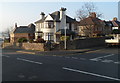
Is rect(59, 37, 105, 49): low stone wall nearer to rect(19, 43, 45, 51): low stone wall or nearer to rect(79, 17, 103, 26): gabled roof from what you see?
rect(19, 43, 45, 51): low stone wall

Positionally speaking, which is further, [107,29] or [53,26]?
[107,29]

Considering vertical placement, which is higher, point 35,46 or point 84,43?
point 84,43

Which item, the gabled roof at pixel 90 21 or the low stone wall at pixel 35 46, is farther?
the gabled roof at pixel 90 21

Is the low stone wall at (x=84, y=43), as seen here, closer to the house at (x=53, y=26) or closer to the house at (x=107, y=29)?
the house at (x=53, y=26)

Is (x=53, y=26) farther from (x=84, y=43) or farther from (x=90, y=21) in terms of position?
(x=90, y=21)

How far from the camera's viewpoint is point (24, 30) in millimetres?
50656

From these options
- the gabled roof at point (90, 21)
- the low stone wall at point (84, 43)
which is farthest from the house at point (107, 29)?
the low stone wall at point (84, 43)

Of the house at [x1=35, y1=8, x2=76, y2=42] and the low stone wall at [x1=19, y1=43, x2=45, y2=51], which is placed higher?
the house at [x1=35, y1=8, x2=76, y2=42]

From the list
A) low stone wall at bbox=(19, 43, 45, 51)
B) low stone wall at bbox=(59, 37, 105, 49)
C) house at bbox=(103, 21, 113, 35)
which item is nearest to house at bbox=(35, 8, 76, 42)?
low stone wall at bbox=(59, 37, 105, 49)

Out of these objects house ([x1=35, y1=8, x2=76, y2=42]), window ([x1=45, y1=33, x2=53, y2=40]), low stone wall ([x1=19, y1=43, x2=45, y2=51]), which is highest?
house ([x1=35, y1=8, x2=76, y2=42])

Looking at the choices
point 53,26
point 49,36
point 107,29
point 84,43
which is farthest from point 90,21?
point 84,43

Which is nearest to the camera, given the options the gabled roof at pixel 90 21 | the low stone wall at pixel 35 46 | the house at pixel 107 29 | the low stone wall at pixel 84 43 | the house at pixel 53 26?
the low stone wall at pixel 84 43

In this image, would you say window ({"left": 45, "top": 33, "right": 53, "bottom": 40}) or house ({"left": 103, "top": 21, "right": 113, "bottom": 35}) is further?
house ({"left": 103, "top": 21, "right": 113, "bottom": 35})

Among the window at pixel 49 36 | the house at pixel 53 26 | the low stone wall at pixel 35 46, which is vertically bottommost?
the low stone wall at pixel 35 46
